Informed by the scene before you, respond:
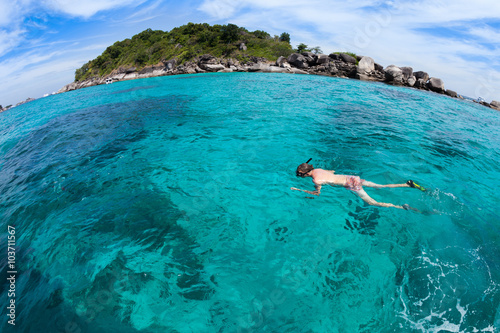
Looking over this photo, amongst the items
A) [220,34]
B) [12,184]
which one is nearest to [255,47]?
[220,34]

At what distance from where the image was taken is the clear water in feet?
13.8

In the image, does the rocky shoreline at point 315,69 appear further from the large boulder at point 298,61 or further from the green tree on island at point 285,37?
the green tree on island at point 285,37

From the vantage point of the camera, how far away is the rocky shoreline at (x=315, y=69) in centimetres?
4191

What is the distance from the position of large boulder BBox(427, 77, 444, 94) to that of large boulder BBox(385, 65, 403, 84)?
5.53m

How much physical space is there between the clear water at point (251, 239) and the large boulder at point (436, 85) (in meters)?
39.4

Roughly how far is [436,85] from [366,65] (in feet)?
44.6

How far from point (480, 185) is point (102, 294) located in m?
13.2

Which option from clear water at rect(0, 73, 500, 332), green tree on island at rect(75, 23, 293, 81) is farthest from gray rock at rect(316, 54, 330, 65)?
clear water at rect(0, 73, 500, 332)

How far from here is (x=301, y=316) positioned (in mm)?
4117

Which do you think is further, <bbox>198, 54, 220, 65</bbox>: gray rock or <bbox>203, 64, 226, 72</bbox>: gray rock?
<bbox>198, 54, 220, 65</bbox>: gray rock

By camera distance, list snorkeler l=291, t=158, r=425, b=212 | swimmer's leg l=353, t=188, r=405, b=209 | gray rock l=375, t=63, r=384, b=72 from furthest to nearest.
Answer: gray rock l=375, t=63, r=384, b=72 < snorkeler l=291, t=158, r=425, b=212 < swimmer's leg l=353, t=188, r=405, b=209

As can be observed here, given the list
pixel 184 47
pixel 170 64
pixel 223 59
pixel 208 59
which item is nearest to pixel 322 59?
pixel 223 59

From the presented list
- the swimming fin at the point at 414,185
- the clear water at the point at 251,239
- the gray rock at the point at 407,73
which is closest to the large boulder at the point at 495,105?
the gray rock at the point at 407,73

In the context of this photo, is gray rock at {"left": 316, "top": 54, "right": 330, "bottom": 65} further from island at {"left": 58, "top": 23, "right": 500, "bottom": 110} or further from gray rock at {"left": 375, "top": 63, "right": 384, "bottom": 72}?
gray rock at {"left": 375, "top": 63, "right": 384, "bottom": 72}
